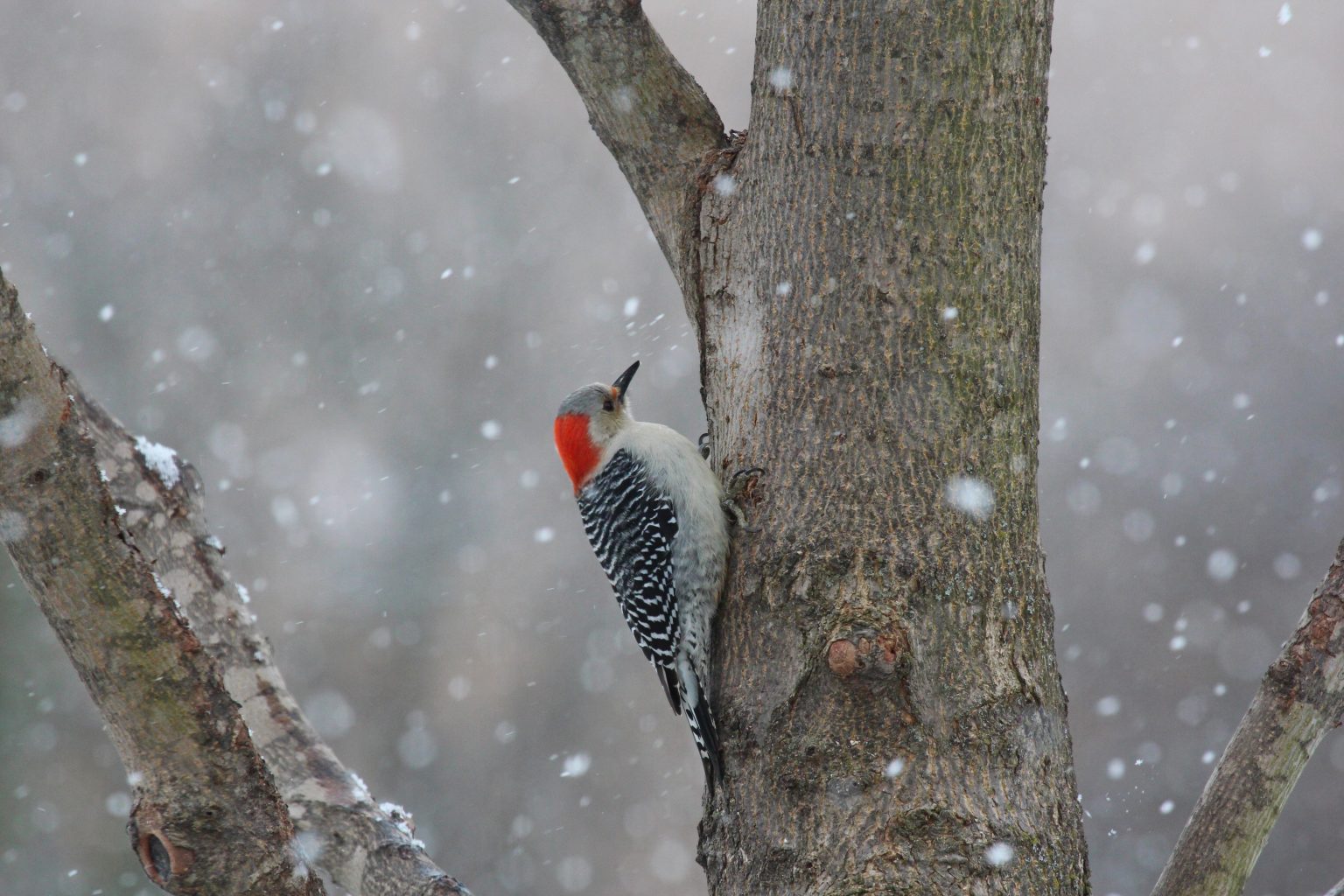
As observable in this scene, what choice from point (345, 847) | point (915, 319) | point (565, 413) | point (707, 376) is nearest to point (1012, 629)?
point (915, 319)

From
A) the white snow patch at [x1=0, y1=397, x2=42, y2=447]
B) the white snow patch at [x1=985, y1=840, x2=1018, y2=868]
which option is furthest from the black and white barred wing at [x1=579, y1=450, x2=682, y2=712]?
the white snow patch at [x1=0, y1=397, x2=42, y2=447]

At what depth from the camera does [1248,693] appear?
30.2 ft

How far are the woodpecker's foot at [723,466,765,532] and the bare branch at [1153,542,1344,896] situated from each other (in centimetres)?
105

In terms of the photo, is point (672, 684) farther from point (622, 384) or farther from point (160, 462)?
point (160, 462)


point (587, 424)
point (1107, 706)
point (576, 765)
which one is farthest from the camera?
point (576, 765)

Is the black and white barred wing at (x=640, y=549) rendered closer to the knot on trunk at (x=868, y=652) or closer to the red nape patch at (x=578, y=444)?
the red nape patch at (x=578, y=444)

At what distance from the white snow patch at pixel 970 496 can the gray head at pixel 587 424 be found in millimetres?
1750

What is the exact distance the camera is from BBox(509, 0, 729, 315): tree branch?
2.77m

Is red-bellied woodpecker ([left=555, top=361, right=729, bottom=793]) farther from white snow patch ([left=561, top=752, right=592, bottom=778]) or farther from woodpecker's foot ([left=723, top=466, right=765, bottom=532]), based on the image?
white snow patch ([left=561, top=752, right=592, bottom=778])

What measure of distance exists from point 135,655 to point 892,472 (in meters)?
1.32

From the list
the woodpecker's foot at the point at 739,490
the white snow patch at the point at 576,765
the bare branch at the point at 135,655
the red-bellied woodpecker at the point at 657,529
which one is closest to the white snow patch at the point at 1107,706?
the white snow patch at the point at 576,765

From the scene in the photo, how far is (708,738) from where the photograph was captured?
254 cm

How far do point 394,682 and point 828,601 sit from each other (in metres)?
8.42

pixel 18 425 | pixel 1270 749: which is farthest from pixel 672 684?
pixel 18 425
